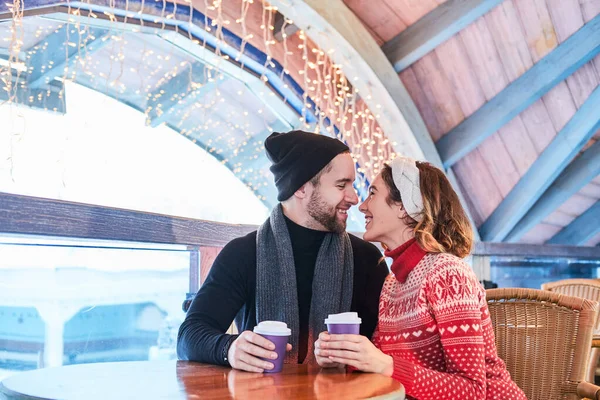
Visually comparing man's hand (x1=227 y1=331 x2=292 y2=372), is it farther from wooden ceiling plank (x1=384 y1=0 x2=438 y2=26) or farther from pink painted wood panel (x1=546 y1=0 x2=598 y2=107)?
pink painted wood panel (x1=546 y1=0 x2=598 y2=107)

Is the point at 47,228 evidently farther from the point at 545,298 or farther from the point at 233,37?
the point at 233,37

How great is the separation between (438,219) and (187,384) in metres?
0.88

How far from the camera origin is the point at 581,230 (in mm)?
7992

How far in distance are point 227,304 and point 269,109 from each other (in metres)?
3.86

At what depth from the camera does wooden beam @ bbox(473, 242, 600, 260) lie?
669 centimetres

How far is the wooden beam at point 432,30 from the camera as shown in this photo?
16.3ft

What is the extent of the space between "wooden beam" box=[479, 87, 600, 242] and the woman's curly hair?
4.04m

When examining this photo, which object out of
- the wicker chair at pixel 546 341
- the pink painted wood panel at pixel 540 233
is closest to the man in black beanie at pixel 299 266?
the wicker chair at pixel 546 341

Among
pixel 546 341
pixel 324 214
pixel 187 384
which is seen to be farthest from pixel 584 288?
pixel 187 384

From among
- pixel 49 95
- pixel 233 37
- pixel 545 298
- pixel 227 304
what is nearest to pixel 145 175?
pixel 49 95

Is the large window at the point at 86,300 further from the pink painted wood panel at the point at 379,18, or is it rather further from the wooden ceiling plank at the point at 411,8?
the wooden ceiling plank at the point at 411,8

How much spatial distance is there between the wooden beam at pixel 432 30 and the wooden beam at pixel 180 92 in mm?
1414

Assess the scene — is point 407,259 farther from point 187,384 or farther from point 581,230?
point 581,230

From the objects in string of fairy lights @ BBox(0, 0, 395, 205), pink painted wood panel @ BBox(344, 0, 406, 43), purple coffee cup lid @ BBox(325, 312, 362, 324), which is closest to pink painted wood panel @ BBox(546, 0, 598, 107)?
pink painted wood panel @ BBox(344, 0, 406, 43)
